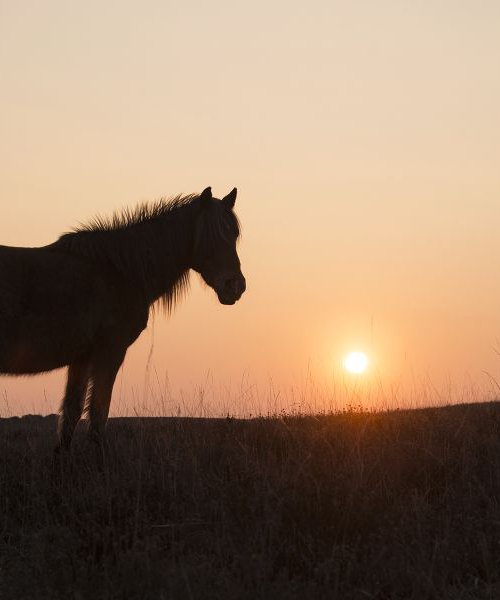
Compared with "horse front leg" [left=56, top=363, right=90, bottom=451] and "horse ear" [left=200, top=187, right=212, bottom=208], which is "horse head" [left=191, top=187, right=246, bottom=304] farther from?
"horse front leg" [left=56, top=363, right=90, bottom=451]

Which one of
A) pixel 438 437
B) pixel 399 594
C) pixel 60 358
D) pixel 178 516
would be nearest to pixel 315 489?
pixel 178 516

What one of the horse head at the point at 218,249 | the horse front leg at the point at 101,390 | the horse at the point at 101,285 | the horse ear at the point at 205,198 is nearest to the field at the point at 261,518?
the horse front leg at the point at 101,390

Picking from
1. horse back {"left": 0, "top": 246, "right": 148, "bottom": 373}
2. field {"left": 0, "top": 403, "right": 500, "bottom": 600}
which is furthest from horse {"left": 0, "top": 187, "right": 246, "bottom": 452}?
field {"left": 0, "top": 403, "right": 500, "bottom": 600}

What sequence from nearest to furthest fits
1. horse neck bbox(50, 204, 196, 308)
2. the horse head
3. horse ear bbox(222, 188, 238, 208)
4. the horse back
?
the horse back, horse neck bbox(50, 204, 196, 308), the horse head, horse ear bbox(222, 188, 238, 208)

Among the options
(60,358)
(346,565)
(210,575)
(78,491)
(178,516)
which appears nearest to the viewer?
(210,575)

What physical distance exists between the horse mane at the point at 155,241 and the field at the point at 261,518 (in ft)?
5.31

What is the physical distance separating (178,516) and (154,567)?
1087 millimetres

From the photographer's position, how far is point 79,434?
8.91m

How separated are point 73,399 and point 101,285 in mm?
1139

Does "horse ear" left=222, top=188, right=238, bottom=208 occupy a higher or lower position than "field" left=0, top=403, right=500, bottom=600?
higher

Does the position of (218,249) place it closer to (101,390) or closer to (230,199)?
(230,199)

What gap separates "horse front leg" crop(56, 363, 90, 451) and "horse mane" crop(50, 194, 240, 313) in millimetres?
983

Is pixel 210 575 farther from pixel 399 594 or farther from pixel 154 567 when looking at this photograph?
pixel 399 594

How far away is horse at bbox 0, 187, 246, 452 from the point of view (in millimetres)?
7176
